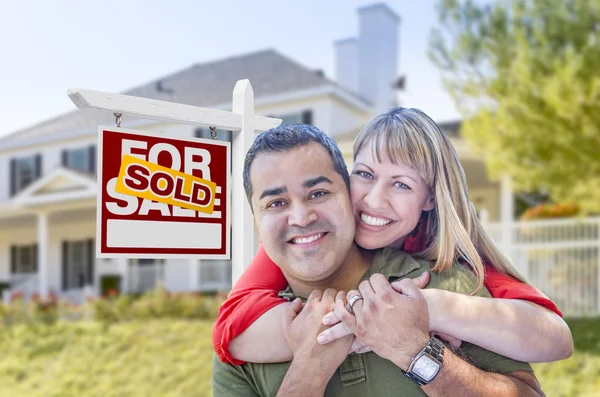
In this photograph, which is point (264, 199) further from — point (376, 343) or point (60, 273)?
point (60, 273)

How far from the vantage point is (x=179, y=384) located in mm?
8969

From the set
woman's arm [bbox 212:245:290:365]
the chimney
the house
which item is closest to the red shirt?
woman's arm [bbox 212:245:290:365]

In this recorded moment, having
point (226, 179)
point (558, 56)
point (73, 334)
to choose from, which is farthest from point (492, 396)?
point (73, 334)

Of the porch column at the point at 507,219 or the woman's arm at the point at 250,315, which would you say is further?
the porch column at the point at 507,219

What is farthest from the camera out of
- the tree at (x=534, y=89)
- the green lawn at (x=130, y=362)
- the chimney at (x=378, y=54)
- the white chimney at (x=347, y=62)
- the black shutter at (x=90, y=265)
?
the black shutter at (x=90, y=265)

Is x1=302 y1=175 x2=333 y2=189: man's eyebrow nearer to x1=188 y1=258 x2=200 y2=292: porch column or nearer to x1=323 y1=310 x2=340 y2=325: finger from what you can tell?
x1=323 y1=310 x2=340 y2=325: finger

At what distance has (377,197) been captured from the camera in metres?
2.01

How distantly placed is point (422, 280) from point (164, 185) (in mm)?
989

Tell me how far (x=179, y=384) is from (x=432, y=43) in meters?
7.49

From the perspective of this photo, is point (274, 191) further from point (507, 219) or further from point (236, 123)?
point (507, 219)

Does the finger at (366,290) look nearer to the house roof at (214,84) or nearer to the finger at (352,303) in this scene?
the finger at (352,303)

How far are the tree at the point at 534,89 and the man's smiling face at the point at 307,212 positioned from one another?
28.7 feet

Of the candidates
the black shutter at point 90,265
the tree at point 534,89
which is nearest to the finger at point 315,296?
the tree at point 534,89

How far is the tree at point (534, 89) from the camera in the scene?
33.3 ft
